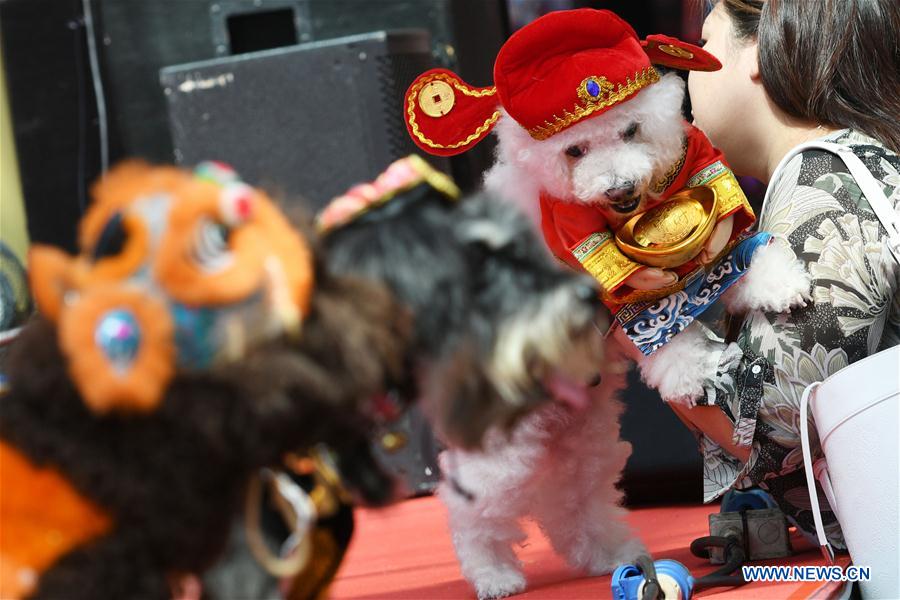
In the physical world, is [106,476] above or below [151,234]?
below

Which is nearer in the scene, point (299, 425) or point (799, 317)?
point (299, 425)

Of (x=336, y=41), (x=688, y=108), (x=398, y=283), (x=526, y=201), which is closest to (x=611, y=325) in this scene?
(x=526, y=201)

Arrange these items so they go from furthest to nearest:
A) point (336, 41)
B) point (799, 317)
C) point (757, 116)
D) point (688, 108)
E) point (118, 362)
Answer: point (336, 41) → point (688, 108) → point (757, 116) → point (799, 317) → point (118, 362)

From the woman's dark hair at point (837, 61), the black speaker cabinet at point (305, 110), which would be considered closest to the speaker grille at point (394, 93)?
the black speaker cabinet at point (305, 110)

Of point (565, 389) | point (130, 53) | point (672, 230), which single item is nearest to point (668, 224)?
point (672, 230)

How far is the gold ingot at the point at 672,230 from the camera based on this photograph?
52.4 inches

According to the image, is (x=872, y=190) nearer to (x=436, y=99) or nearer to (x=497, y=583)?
(x=436, y=99)

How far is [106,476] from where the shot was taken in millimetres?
689

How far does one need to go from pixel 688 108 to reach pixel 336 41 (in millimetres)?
911

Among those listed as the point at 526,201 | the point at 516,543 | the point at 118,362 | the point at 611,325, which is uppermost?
the point at 118,362

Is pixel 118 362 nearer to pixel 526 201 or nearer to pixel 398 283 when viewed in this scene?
pixel 398 283

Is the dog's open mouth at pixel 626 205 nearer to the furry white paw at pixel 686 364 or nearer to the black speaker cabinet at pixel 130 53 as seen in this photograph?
the furry white paw at pixel 686 364

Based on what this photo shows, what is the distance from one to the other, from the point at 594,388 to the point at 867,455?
0.35 metres

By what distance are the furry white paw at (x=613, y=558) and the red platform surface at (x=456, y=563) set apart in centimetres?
2
